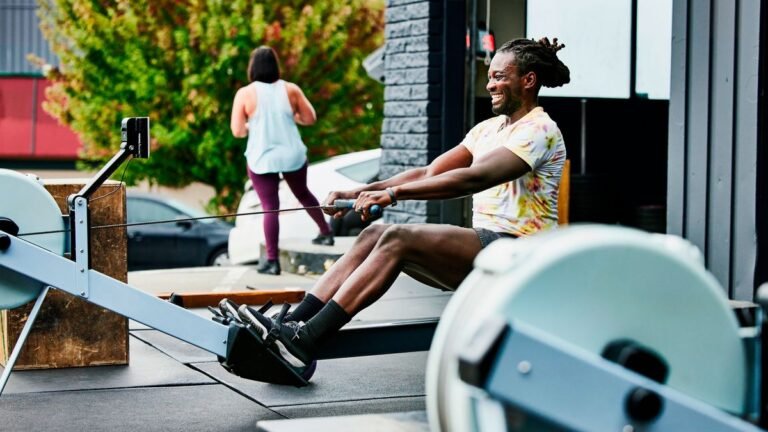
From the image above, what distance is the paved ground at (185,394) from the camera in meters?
5.08

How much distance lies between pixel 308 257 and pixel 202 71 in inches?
429

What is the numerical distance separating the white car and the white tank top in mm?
2123

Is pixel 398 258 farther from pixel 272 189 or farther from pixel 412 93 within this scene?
pixel 412 93

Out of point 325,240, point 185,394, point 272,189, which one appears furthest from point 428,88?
point 185,394

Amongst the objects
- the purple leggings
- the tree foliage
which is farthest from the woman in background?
the tree foliage

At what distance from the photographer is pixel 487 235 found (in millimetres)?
4957

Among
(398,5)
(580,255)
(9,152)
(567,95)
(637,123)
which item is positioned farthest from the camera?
(9,152)

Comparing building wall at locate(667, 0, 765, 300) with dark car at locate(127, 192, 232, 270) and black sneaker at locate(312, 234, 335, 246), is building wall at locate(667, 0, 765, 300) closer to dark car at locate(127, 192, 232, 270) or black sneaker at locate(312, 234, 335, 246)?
black sneaker at locate(312, 234, 335, 246)

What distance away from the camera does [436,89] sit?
979 centimetres

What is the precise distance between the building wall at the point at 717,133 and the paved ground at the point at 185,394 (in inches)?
60.1

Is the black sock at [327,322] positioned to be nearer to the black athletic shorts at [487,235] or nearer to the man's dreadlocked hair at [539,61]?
the black athletic shorts at [487,235]

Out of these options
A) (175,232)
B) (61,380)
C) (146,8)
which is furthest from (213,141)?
(61,380)

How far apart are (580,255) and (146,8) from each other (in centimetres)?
1855

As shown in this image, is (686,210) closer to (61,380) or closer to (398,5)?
(61,380)
